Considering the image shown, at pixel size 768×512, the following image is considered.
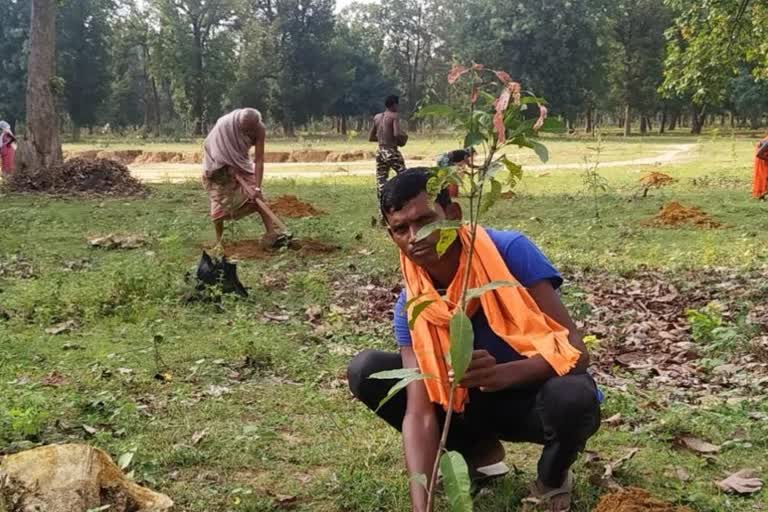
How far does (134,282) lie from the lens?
18.7ft

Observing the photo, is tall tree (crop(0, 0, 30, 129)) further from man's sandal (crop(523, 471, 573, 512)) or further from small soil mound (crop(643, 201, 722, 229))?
man's sandal (crop(523, 471, 573, 512))

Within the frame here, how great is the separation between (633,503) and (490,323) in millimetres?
739

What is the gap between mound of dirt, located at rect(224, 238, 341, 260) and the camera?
7818 mm

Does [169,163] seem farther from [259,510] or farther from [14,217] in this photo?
[259,510]

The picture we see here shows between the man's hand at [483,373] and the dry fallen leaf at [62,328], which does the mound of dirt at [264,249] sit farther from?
the man's hand at [483,373]

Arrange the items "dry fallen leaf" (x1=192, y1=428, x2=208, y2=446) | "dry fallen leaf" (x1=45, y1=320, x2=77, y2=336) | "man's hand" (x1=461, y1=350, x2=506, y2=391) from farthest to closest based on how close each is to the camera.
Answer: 1. "dry fallen leaf" (x1=45, y1=320, x2=77, y2=336)
2. "dry fallen leaf" (x1=192, y1=428, x2=208, y2=446)
3. "man's hand" (x1=461, y1=350, x2=506, y2=391)

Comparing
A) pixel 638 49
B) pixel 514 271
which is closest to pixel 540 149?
pixel 514 271

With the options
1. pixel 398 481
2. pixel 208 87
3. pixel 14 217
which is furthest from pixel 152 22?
pixel 398 481

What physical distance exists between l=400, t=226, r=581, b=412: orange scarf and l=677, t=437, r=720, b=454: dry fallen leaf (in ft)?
3.67

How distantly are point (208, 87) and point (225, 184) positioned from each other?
129 ft

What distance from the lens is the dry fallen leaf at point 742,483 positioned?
282 centimetres

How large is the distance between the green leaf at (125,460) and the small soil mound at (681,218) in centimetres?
749

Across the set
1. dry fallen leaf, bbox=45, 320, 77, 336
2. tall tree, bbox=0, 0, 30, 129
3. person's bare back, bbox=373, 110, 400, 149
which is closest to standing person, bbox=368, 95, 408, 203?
person's bare back, bbox=373, 110, 400, 149

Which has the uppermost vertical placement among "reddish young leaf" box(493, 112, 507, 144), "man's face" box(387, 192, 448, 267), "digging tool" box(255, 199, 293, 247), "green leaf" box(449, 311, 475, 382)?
"reddish young leaf" box(493, 112, 507, 144)
